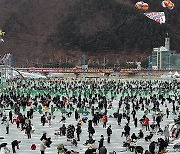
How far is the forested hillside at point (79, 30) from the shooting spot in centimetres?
16275

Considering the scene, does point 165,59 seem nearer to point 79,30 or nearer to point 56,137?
point 79,30

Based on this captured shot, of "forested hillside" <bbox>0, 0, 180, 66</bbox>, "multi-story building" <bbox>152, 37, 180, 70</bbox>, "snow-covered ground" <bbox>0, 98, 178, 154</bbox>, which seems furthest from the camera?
"forested hillside" <bbox>0, 0, 180, 66</bbox>

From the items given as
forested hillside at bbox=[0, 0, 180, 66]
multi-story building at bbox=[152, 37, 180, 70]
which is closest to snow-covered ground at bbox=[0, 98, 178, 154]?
multi-story building at bbox=[152, 37, 180, 70]

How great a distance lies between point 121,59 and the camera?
6117 inches

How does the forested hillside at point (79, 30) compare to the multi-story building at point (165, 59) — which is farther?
the forested hillside at point (79, 30)

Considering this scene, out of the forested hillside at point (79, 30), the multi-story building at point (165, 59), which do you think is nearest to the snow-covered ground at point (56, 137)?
the multi-story building at point (165, 59)

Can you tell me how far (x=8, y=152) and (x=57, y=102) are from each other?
633 inches

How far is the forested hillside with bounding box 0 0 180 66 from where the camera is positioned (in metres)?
163

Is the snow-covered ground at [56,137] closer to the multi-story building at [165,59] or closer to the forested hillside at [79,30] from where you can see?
the multi-story building at [165,59]

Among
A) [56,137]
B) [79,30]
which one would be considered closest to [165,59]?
[79,30]

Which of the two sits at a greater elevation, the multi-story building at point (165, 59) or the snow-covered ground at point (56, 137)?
the multi-story building at point (165, 59)

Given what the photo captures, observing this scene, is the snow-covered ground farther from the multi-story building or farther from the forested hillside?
the forested hillside

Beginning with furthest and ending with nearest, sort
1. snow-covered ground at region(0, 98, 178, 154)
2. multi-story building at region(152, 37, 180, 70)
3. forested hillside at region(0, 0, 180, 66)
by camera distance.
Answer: forested hillside at region(0, 0, 180, 66) < multi-story building at region(152, 37, 180, 70) < snow-covered ground at region(0, 98, 178, 154)

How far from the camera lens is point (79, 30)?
174 meters
